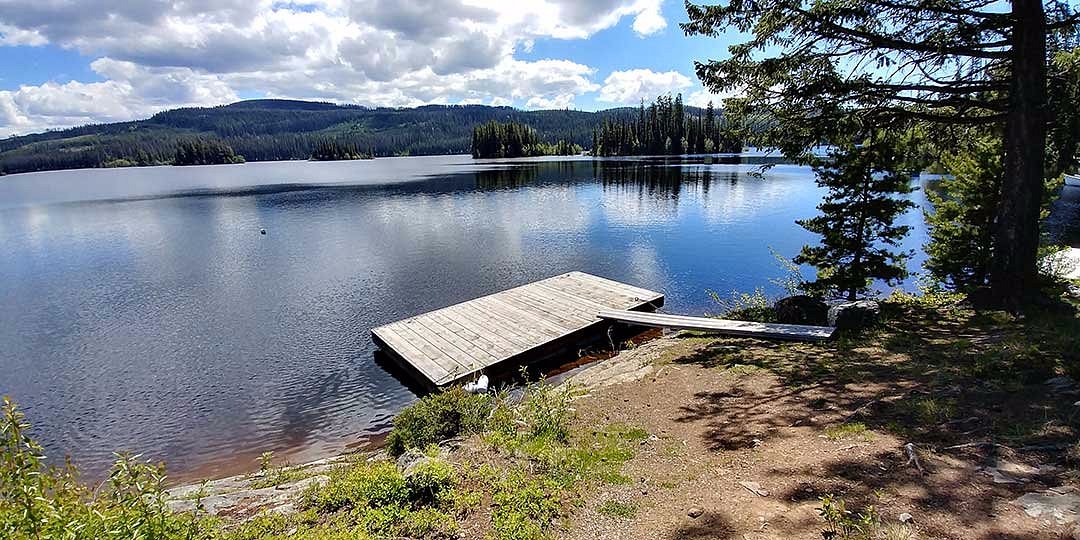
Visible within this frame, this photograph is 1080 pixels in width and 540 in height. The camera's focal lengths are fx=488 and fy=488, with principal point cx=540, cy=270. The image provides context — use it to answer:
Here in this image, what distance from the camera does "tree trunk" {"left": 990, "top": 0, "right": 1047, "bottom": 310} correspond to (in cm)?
1045

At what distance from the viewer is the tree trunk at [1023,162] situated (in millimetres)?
10453

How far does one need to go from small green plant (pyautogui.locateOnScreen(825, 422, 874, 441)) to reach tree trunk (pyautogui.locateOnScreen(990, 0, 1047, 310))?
26.3 ft

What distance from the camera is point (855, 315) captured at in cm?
1354

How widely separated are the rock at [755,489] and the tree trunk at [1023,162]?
1038cm

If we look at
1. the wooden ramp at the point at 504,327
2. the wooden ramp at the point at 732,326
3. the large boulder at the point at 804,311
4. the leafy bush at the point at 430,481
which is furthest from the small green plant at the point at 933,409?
the wooden ramp at the point at 504,327

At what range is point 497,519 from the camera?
595 cm

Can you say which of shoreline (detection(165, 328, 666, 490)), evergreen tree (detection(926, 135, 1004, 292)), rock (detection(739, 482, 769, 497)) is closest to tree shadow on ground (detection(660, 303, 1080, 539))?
rock (detection(739, 482, 769, 497))

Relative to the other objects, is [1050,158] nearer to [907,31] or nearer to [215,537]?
[907,31]

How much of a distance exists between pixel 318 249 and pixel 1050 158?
122 ft

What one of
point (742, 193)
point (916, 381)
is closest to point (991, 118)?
point (916, 381)

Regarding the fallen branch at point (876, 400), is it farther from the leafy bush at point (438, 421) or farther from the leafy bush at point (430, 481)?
the leafy bush at point (438, 421)

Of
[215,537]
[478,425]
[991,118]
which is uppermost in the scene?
[991,118]

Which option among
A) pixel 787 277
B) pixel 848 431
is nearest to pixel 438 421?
pixel 848 431

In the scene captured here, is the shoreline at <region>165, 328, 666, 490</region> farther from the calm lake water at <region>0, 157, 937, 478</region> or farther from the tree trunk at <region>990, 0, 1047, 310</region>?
the tree trunk at <region>990, 0, 1047, 310</region>
